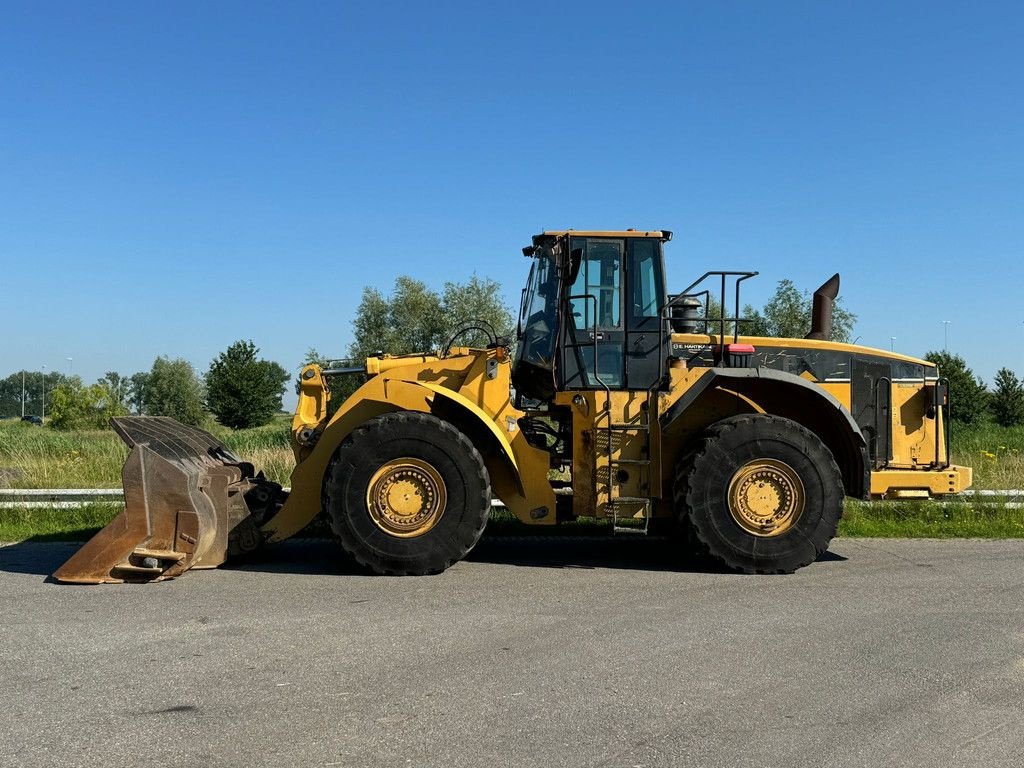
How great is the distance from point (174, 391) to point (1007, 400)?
182 feet

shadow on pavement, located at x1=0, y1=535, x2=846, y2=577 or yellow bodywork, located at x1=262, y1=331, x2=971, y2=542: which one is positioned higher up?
yellow bodywork, located at x1=262, y1=331, x2=971, y2=542

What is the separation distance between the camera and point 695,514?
7.50m

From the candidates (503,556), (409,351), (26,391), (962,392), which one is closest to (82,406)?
(409,351)

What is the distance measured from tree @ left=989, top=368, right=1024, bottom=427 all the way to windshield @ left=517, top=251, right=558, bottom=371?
1657 inches

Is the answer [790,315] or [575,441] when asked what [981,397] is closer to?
[790,315]

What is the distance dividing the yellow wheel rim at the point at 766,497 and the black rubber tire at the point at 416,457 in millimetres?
2058

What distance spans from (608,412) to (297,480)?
2674 mm

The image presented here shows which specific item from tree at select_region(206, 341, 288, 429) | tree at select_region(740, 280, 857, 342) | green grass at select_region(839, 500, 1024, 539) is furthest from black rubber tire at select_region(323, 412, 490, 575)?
tree at select_region(206, 341, 288, 429)

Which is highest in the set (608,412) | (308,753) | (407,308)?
(407,308)

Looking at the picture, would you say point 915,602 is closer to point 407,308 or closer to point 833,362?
point 833,362

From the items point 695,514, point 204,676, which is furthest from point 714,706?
point 695,514

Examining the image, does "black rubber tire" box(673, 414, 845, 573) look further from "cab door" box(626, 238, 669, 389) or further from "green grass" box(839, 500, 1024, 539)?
"green grass" box(839, 500, 1024, 539)

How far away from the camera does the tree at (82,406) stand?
5947 cm

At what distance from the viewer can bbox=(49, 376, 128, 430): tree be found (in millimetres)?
59469
